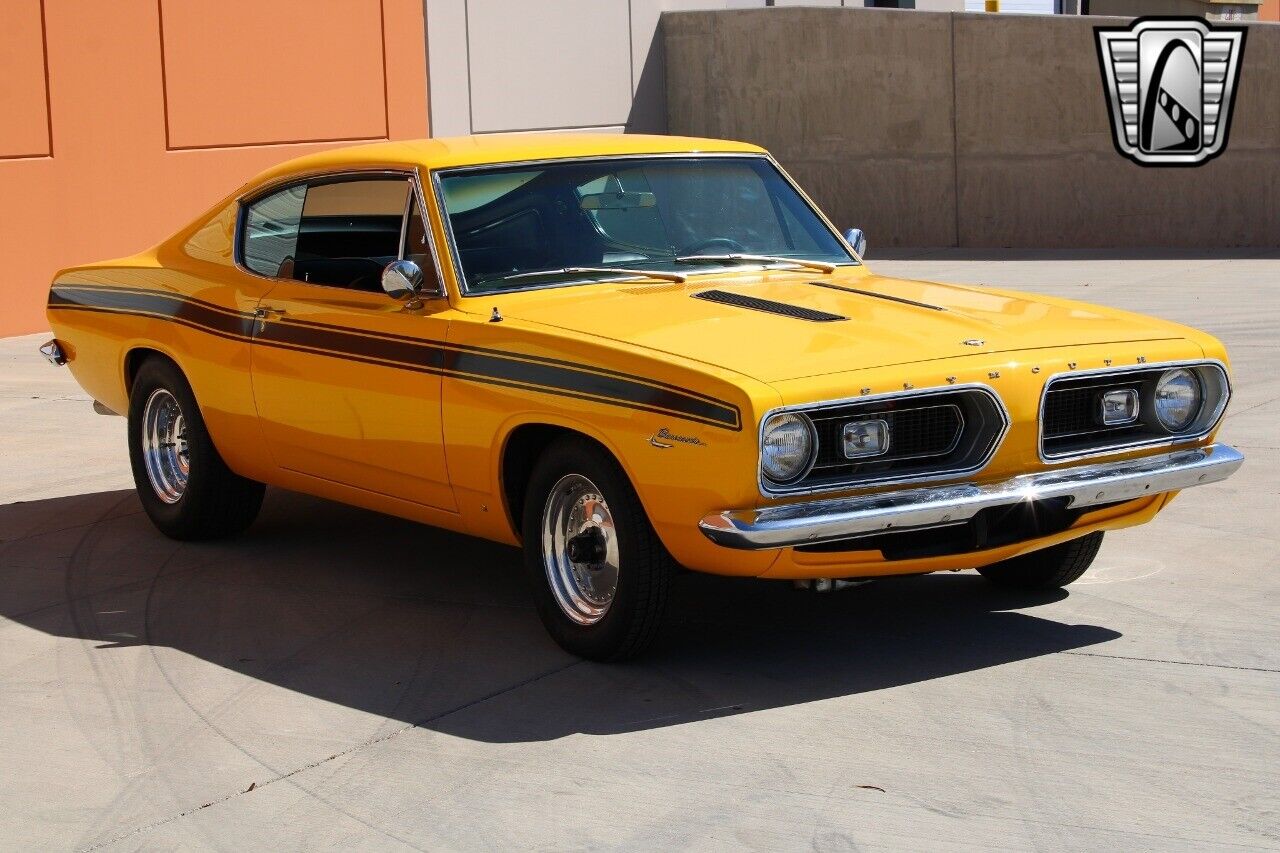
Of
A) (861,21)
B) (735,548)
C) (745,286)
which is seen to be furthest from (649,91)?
(735,548)

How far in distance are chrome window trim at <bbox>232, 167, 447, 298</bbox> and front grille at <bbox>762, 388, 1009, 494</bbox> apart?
1.60 meters

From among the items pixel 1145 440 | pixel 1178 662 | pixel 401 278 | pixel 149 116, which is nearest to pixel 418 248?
pixel 401 278

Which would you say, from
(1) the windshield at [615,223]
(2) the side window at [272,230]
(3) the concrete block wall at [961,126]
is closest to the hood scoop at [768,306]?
(1) the windshield at [615,223]

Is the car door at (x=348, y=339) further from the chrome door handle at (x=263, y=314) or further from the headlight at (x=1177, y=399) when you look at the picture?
the headlight at (x=1177, y=399)

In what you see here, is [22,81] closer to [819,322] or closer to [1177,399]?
[819,322]

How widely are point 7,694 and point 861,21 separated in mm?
15658

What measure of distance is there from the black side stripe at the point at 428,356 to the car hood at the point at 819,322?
14 cm

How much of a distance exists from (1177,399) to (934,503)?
3.67 feet

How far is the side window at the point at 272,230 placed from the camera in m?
7.18

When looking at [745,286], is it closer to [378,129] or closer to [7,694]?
[7,694]

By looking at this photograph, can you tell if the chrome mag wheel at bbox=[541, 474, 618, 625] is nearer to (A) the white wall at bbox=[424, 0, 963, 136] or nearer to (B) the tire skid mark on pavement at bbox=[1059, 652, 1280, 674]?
(B) the tire skid mark on pavement at bbox=[1059, 652, 1280, 674]

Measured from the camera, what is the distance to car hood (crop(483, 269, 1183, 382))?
17.4 ft

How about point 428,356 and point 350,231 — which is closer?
point 428,356

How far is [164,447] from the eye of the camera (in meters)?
7.68
